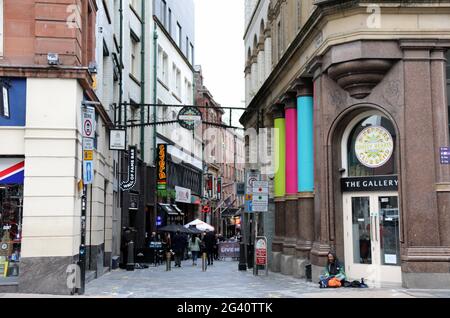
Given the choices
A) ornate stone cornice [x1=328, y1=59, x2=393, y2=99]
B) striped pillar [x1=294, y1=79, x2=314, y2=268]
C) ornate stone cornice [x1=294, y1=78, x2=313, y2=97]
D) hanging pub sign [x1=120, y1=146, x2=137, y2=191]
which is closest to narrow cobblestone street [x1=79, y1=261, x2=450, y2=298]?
striped pillar [x1=294, y1=79, x2=314, y2=268]

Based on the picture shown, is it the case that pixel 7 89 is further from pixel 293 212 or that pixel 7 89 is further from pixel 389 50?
pixel 293 212

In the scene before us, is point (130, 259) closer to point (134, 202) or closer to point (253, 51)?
point (134, 202)

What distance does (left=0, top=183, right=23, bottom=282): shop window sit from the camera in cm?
1573

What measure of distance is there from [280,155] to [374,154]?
7747 millimetres

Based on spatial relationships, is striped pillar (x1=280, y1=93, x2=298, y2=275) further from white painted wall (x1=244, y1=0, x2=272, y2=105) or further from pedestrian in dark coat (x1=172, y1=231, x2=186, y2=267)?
pedestrian in dark coat (x1=172, y1=231, x2=186, y2=267)

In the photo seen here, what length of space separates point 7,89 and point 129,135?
626 inches

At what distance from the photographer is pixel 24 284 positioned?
15.3m

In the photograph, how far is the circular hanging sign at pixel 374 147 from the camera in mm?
17875

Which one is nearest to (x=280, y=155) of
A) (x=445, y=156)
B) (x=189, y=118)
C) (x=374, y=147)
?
(x=189, y=118)

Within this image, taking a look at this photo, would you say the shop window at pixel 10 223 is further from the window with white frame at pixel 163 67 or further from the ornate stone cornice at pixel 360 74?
the window with white frame at pixel 163 67

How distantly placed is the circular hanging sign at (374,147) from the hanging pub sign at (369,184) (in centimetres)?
46

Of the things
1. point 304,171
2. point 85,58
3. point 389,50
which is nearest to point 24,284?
point 85,58

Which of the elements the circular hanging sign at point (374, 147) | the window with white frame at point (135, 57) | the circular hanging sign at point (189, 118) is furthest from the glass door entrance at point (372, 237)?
the window with white frame at point (135, 57)
